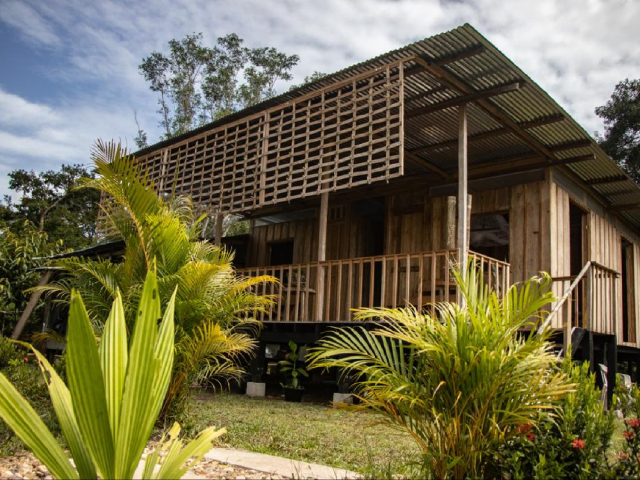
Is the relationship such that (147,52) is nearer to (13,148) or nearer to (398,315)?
(13,148)

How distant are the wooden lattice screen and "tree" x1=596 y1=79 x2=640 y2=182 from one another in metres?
15.1

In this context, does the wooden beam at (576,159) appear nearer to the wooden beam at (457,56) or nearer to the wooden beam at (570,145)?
the wooden beam at (570,145)

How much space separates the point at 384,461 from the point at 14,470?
104 inches

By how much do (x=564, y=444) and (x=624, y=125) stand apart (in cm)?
2262

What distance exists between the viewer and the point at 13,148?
25.8 meters

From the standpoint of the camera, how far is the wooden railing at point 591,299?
8570 millimetres

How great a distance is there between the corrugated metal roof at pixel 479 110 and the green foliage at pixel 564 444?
4763mm

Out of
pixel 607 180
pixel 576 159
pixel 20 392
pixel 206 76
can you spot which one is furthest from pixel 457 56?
pixel 206 76

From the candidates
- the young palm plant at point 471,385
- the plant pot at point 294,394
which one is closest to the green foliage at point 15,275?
the plant pot at point 294,394

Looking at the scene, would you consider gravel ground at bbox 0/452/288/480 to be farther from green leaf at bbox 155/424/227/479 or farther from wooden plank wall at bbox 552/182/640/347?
wooden plank wall at bbox 552/182/640/347

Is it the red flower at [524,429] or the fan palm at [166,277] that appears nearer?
the red flower at [524,429]

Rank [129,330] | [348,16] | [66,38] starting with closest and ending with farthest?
[129,330] < [66,38] < [348,16]

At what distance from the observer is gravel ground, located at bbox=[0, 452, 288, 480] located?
12.9 feet

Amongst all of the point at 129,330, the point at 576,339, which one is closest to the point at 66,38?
the point at 129,330
